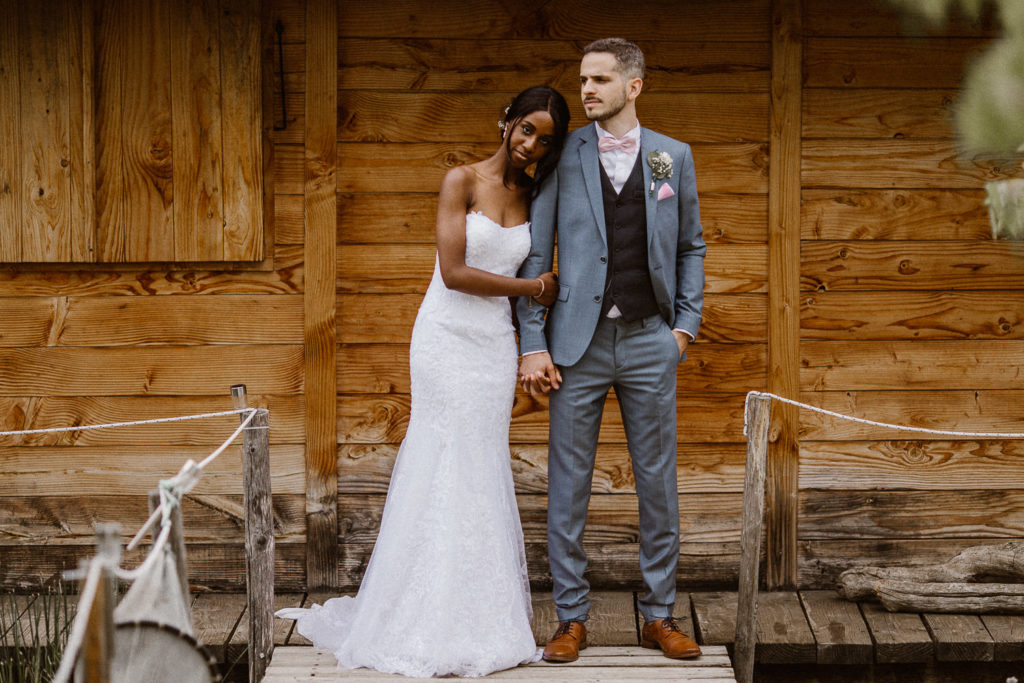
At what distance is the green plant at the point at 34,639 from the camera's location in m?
3.21

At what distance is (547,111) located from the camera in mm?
3057

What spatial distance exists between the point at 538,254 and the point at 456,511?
865 millimetres

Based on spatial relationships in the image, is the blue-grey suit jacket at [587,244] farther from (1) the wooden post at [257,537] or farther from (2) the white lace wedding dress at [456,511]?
(1) the wooden post at [257,537]

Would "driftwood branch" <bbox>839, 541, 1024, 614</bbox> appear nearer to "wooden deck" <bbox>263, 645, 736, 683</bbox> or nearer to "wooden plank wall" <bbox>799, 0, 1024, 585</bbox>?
"wooden plank wall" <bbox>799, 0, 1024, 585</bbox>

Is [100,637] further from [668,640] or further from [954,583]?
[954,583]

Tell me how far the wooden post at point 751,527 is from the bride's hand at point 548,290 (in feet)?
2.38

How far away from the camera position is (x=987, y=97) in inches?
46.6

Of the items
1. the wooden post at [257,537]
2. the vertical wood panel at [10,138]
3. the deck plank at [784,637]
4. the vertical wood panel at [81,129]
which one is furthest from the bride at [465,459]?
the vertical wood panel at [10,138]

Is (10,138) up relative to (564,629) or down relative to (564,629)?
up

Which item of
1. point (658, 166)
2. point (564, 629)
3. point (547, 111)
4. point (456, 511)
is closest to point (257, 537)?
point (456, 511)

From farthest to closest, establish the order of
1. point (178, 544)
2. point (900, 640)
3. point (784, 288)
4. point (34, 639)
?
1. point (784, 288)
2. point (900, 640)
3. point (34, 639)
4. point (178, 544)

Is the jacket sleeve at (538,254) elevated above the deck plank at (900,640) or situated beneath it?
elevated above

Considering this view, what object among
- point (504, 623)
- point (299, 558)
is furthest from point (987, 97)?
point (299, 558)

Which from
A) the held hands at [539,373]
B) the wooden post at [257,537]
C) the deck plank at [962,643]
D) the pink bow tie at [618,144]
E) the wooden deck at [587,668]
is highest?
the pink bow tie at [618,144]
